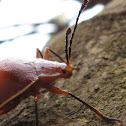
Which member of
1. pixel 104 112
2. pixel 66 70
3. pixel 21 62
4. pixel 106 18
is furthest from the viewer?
pixel 106 18

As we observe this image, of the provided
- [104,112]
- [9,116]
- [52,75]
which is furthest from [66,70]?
[9,116]

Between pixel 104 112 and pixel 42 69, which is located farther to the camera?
pixel 42 69

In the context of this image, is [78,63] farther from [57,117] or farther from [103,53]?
[57,117]

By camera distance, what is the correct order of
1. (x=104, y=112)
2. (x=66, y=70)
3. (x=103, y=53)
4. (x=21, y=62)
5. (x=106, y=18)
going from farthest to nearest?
(x=106, y=18), (x=103, y=53), (x=66, y=70), (x=21, y=62), (x=104, y=112)

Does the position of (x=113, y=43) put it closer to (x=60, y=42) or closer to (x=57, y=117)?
(x=60, y=42)

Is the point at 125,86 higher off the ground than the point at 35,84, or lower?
lower

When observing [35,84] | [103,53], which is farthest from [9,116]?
[103,53]

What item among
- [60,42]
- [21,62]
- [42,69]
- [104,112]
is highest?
[21,62]
